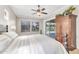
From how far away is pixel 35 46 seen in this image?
1.19 meters

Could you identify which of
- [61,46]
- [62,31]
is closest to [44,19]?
[62,31]

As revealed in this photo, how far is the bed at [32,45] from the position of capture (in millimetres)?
1103

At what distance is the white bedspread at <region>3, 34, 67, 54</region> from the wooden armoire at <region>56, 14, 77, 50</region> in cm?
8

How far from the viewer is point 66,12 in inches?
47.3

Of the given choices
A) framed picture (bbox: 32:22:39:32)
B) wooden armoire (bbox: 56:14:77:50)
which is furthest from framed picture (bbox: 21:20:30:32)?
wooden armoire (bbox: 56:14:77:50)

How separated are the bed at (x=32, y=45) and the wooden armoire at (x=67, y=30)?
0.08m

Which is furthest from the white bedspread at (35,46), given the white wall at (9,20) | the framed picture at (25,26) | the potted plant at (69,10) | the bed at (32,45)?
the potted plant at (69,10)

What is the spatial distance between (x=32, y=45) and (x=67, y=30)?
506 mm

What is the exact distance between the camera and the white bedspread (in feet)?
3.61

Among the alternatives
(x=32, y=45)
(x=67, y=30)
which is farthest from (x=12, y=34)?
(x=67, y=30)

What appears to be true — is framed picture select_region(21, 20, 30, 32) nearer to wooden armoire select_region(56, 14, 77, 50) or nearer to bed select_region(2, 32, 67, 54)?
bed select_region(2, 32, 67, 54)
